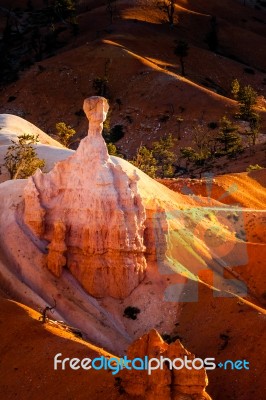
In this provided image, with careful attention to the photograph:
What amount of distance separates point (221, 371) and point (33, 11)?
5284 inches

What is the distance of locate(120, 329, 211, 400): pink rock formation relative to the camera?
28688 mm

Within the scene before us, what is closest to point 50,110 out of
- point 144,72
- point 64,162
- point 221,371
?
point 144,72

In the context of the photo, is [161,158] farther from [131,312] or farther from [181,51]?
[131,312]

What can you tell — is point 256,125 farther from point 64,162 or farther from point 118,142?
point 64,162

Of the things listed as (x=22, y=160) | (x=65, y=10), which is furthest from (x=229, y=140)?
(x=65, y=10)

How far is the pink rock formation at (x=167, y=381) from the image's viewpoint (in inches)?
1129

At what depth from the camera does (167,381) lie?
28641mm

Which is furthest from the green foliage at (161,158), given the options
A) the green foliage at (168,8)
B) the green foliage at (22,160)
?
the green foliage at (168,8)

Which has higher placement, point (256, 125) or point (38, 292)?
point (38, 292)

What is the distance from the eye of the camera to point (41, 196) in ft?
134

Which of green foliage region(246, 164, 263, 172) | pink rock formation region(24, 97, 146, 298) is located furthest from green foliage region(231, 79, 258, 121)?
pink rock formation region(24, 97, 146, 298)

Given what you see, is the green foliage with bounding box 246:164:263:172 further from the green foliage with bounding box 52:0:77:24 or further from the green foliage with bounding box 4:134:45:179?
the green foliage with bounding box 52:0:77:24

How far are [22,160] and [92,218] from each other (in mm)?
19923

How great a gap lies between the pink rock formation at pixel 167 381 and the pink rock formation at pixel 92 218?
1047cm
